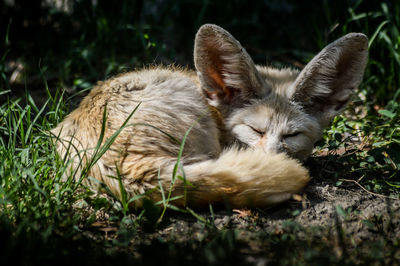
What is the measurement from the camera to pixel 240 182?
93.5 inches

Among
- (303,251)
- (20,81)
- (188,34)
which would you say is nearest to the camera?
(303,251)

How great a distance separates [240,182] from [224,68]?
3.69 ft

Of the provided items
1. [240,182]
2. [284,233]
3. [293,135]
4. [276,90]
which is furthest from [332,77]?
[284,233]

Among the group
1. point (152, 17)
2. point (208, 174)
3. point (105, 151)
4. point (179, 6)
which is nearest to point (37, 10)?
point (152, 17)

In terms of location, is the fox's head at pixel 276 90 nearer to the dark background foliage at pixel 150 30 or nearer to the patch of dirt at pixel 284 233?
the patch of dirt at pixel 284 233

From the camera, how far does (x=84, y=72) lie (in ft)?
16.8

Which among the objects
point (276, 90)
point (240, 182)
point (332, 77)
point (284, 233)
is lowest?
point (284, 233)

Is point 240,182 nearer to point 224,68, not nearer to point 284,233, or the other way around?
point 284,233

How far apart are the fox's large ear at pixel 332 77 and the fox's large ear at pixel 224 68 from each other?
1.13 ft

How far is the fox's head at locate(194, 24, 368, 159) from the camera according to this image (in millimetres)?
2945

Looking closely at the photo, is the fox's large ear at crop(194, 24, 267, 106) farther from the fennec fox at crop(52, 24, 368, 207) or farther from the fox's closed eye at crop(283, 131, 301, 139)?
the fox's closed eye at crop(283, 131, 301, 139)

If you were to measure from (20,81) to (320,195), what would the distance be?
3.93 m

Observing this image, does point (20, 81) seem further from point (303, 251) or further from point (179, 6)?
point (303, 251)

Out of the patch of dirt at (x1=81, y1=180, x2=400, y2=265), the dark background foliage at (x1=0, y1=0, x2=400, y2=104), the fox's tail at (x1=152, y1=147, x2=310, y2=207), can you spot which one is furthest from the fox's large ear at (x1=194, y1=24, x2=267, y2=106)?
the dark background foliage at (x1=0, y1=0, x2=400, y2=104)
